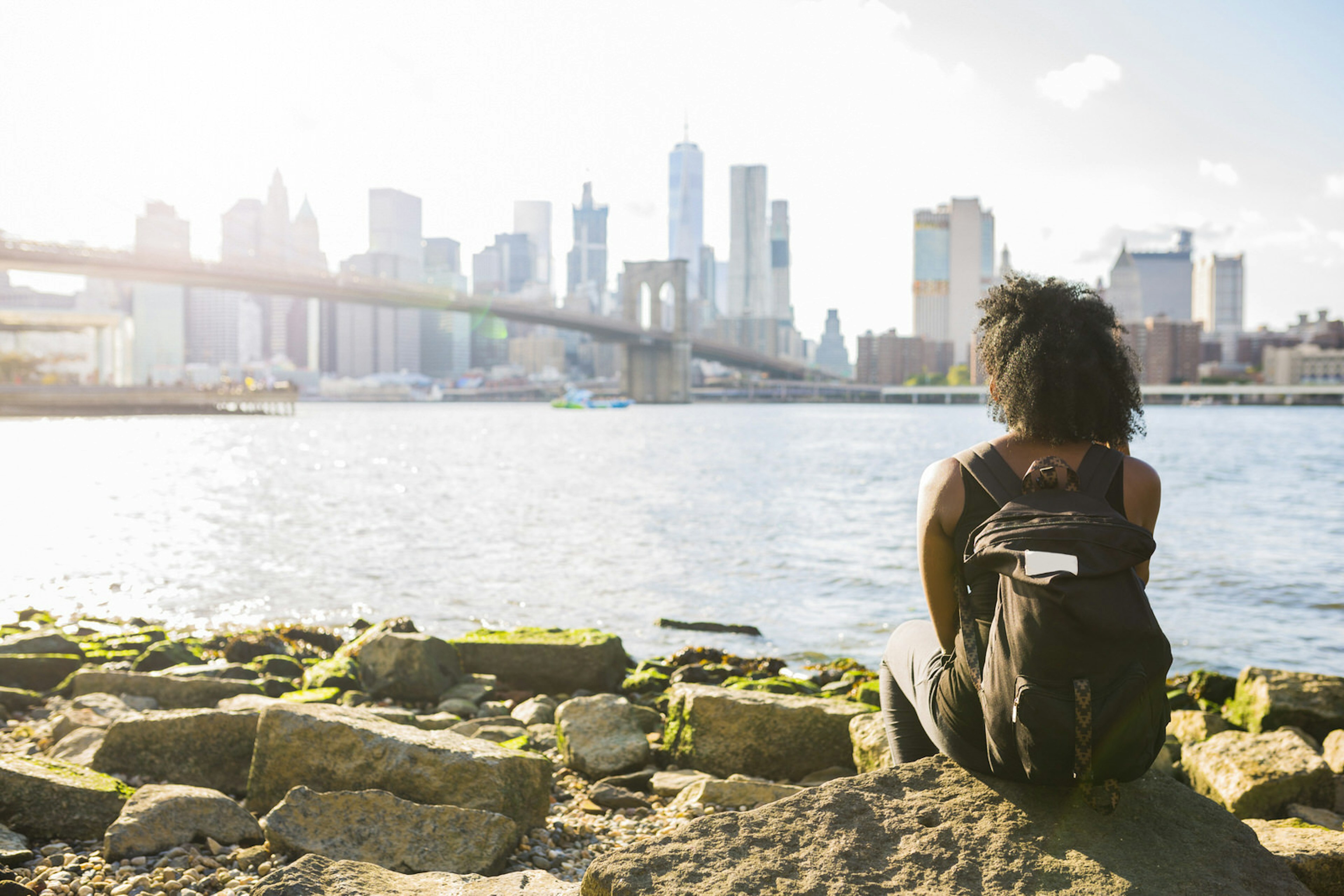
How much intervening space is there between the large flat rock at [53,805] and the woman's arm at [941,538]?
7.25 ft

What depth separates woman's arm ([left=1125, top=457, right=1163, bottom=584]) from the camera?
1.72 meters

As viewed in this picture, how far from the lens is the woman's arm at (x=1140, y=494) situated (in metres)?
1.72

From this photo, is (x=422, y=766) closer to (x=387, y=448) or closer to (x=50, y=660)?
(x=50, y=660)

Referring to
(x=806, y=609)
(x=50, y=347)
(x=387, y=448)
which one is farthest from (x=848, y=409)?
(x=806, y=609)

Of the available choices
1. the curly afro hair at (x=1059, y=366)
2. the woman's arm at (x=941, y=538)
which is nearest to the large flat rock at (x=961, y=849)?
the woman's arm at (x=941, y=538)

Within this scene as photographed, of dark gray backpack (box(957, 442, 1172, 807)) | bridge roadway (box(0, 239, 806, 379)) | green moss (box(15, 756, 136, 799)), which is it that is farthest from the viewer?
bridge roadway (box(0, 239, 806, 379))

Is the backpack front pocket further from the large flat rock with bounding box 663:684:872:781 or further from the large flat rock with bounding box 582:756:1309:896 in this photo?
the large flat rock with bounding box 663:684:872:781

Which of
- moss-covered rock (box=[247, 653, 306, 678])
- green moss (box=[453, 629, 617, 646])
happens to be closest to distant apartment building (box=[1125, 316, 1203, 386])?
green moss (box=[453, 629, 617, 646])

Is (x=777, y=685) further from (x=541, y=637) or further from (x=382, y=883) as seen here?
(x=382, y=883)

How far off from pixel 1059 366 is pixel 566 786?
238 centimetres

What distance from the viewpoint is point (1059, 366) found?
1802 millimetres

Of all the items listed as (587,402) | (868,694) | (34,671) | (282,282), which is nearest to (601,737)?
(868,694)

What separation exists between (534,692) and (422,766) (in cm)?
257

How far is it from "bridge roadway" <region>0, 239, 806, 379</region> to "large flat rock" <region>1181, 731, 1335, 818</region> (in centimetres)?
3786
